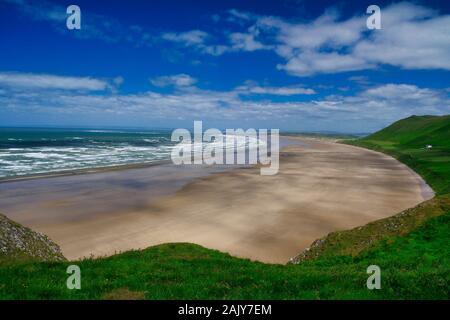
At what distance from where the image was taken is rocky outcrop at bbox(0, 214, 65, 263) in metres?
15.4

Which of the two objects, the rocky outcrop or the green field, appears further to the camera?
the rocky outcrop

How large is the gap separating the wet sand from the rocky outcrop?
10.4ft

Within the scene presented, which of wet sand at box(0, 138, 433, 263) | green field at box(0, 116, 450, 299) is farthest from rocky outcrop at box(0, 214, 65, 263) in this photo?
wet sand at box(0, 138, 433, 263)

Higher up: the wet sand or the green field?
the green field

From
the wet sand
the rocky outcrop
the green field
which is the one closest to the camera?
the green field

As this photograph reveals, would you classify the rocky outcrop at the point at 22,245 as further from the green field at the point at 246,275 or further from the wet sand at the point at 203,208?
the wet sand at the point at 203,208

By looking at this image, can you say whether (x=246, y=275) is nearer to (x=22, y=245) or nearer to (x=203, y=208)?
(x=22, y=245)

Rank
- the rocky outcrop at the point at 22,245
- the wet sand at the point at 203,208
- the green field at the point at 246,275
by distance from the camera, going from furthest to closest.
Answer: the wet sand at the point at 203,208, the rocky outcrop at the point at 22,245, the green field at the point at 246,275

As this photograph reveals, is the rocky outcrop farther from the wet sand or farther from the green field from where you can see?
the wet sand

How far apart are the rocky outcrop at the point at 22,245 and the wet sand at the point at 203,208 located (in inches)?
124

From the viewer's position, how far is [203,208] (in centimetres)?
3322

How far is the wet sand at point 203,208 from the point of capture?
23.9m

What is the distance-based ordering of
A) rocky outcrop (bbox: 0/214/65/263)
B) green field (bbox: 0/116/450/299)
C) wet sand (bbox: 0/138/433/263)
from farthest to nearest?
1. wet sand (bbox: 0/138/433/263)
2. rocky outcrop (bbox: 0/214/65/263)
3. green field (bbox: 0/116/450/299)

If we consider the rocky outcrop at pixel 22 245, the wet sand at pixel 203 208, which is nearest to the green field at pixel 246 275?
the rocky outcrop at pixel 22 245
